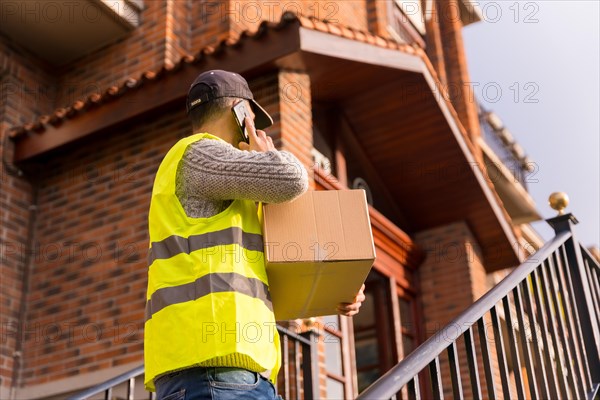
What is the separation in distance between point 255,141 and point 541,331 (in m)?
2.11

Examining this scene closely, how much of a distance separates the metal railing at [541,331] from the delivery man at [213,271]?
53cm

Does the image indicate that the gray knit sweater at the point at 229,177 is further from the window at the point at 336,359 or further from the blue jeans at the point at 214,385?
the window at the point at 336,359

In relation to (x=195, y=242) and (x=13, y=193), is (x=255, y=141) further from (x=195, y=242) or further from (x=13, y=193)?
(x=13, y=193)

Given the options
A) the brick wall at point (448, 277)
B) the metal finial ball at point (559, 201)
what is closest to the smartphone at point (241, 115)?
the metal finial ball at point (559, 201)

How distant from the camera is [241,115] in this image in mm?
2580

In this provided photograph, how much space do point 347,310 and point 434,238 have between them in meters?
6.45

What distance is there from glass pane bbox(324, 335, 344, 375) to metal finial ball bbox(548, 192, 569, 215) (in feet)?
8.14

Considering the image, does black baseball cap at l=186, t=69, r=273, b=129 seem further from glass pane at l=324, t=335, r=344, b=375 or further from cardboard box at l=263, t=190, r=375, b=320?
glass pane at l=324, t=335, r=344, b=375

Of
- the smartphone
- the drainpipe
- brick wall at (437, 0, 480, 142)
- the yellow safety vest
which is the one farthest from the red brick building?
the yellow safety vest

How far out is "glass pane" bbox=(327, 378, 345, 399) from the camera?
6195 millimetres

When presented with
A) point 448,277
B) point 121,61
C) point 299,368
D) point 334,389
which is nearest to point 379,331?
point 448,277

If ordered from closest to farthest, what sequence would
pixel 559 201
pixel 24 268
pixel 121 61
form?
pixel 559 201 < pixel 24 268 < pixel 121 61

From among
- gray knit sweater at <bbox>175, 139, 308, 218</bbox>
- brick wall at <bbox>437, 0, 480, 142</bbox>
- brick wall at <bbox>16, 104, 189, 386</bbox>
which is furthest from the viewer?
brick wall at <bbox>437, 0, 480, 142</bbox>

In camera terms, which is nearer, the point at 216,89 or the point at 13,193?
the point at 216,89
